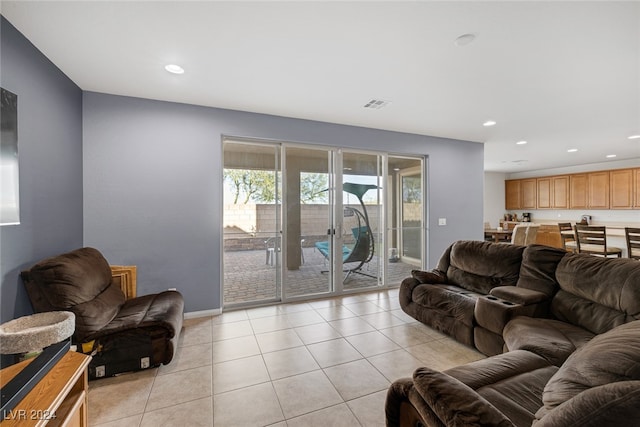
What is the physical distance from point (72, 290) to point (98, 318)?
0.95ft

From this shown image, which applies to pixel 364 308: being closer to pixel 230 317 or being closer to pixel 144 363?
pixel 230 317

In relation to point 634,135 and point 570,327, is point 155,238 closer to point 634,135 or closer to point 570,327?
point 570,327

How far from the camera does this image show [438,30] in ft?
6.70

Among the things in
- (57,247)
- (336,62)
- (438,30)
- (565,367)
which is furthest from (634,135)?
(57,247)

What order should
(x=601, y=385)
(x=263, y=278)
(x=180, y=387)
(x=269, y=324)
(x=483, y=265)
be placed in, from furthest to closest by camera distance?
(x=263, y=278) < (x=269, y=324) < (x=483, y=265) < (x=180, y=387) < (x=601, y=385)

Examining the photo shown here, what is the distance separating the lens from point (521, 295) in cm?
240

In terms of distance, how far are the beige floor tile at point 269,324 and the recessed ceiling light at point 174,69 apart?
8.96 ft

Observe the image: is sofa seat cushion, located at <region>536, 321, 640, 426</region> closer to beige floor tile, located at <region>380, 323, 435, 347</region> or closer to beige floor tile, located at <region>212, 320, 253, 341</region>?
beige floor tile, located at <region>380, 323, 435, 347</region>

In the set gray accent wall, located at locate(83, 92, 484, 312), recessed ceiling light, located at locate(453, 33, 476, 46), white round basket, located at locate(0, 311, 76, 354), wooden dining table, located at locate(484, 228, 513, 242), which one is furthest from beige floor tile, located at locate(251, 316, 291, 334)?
wooden dining table, located at locate(484, 228, 513, 242)

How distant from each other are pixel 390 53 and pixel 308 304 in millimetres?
3174

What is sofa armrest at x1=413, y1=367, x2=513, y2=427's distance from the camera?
3.44 feet

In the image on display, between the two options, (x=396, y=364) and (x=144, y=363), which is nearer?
(x=144, y=363)

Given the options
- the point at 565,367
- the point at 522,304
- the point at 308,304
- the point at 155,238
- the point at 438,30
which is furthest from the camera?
the point at 308,304

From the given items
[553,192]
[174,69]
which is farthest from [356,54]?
[553,192]
